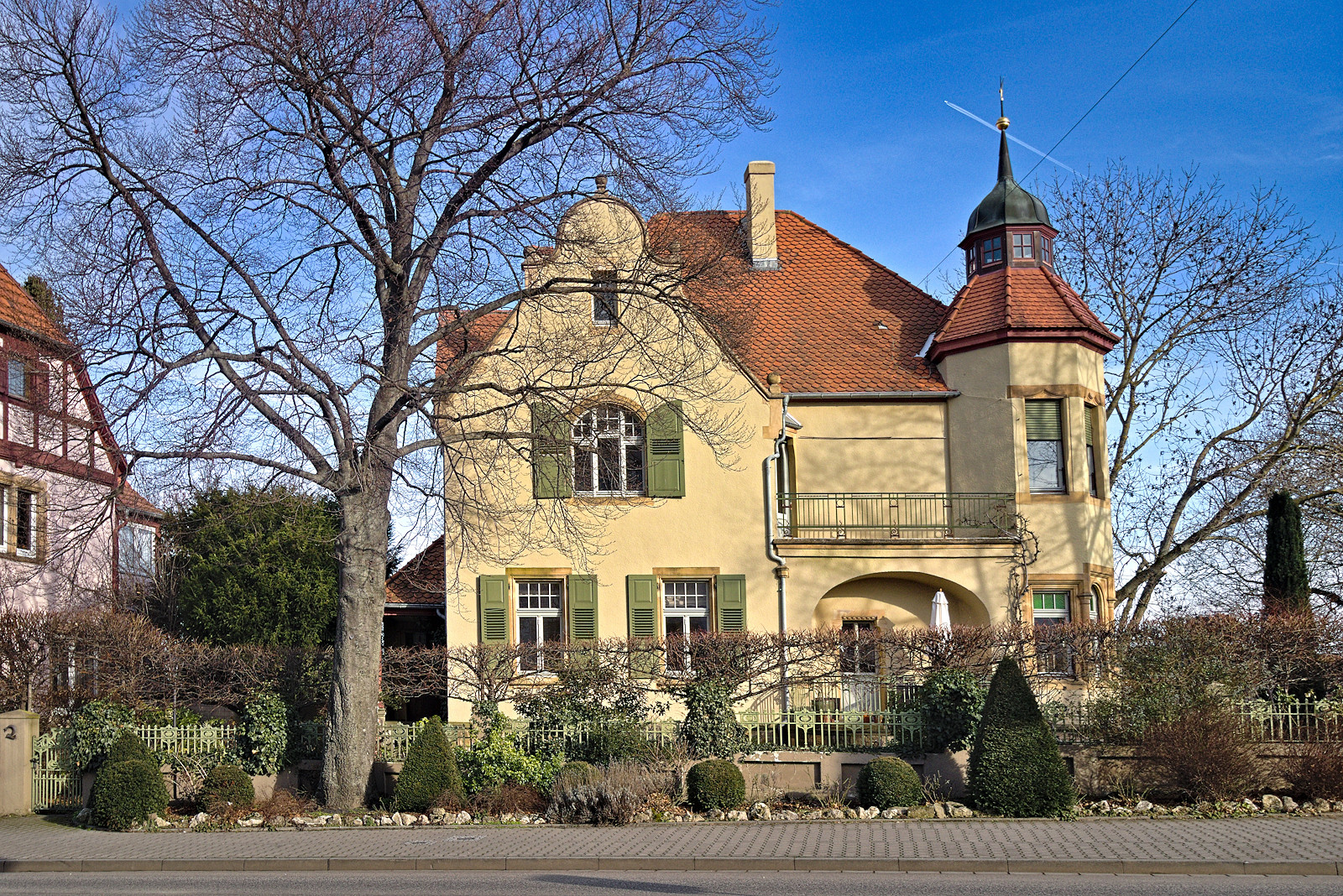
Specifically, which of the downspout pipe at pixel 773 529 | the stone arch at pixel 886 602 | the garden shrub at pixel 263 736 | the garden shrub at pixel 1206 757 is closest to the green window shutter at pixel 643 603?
the downspout pipe at pixel 773 529

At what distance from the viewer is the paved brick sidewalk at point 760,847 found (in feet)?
37.2

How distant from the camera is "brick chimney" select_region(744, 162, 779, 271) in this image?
85.8 feet

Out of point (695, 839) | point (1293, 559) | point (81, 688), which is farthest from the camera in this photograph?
point (1293, 559)

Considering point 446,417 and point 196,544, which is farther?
point 196,544

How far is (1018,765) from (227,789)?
29.9 ft

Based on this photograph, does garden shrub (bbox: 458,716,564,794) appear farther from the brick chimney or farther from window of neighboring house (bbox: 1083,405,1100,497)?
the brick chimney

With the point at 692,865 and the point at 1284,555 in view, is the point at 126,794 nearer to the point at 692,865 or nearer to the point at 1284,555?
the point at 692,865

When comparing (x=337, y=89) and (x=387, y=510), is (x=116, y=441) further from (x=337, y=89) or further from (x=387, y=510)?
(x=337, y=89)

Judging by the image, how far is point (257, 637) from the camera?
73.6 ft

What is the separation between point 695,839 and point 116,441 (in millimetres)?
7862

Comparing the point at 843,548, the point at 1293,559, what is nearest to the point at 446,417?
the point at 843,548

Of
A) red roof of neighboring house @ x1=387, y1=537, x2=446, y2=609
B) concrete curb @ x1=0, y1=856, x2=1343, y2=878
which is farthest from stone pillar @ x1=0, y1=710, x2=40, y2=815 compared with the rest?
red roof of neighboring house @ x1=387, y1=537, x2=446, y2=609

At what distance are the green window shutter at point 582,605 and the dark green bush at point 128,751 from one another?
24.4ft

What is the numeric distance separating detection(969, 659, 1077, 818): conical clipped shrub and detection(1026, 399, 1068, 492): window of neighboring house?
349 inches
